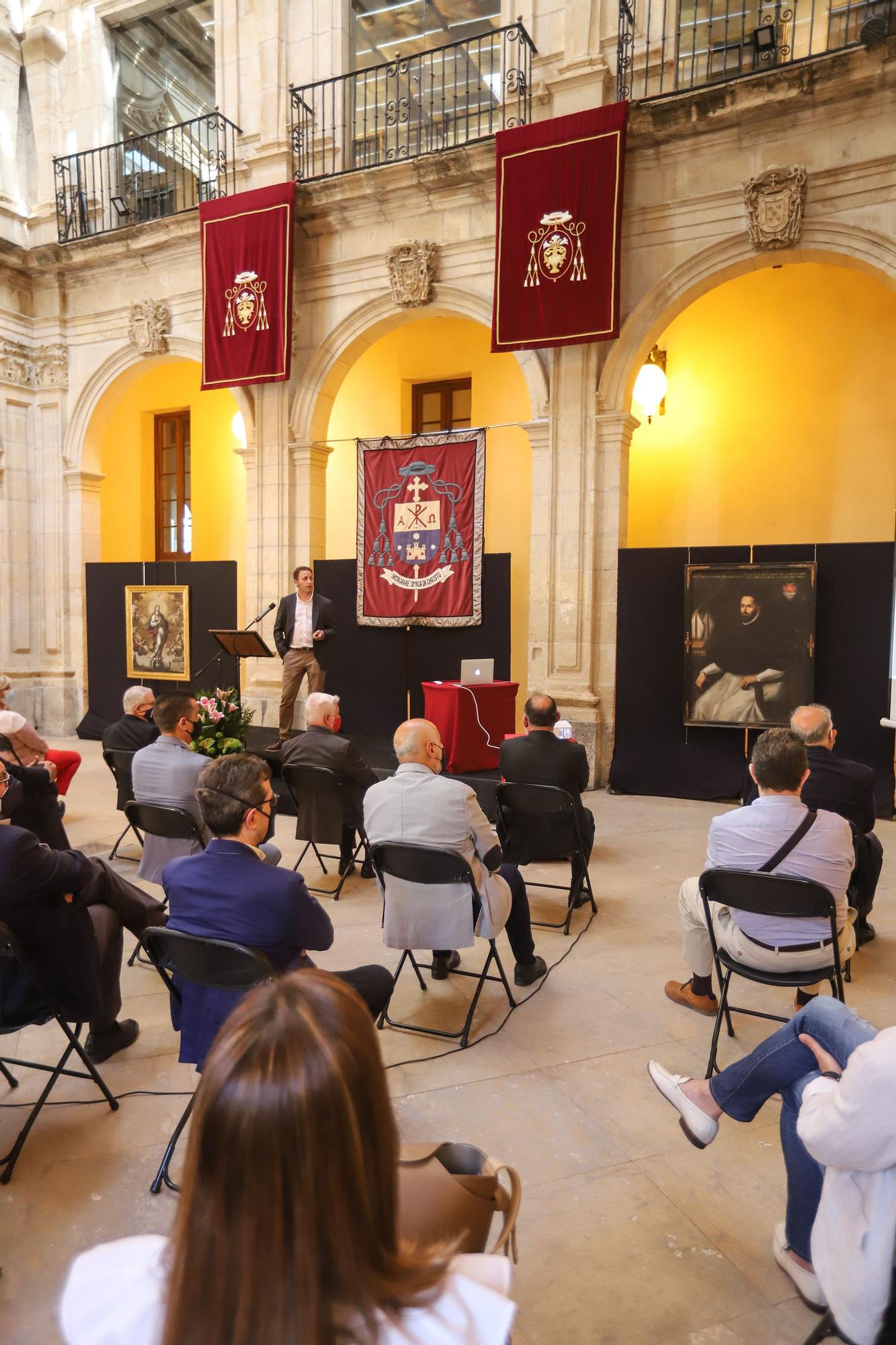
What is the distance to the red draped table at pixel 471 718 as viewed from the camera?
7461 millimetres

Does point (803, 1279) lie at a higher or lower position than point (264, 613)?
lower

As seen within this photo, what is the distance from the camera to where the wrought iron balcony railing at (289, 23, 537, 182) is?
27.3ft

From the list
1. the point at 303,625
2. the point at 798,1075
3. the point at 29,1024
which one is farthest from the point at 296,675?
the point at 798,1075

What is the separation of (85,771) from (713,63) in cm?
938

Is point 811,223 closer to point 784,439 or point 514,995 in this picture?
point 784,439

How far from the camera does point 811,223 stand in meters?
7.31

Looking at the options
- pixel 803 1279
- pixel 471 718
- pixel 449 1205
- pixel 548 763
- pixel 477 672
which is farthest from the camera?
pixel 477 672

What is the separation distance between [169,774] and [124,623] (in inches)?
293

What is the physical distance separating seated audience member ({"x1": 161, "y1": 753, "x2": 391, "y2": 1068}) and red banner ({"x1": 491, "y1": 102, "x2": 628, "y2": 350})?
6383 millimetres

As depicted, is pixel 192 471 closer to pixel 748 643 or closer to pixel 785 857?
pixel 748 643

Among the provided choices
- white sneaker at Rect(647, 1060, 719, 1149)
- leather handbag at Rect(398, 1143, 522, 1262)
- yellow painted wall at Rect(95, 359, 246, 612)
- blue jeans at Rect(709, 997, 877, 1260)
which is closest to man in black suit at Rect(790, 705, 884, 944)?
white sneaker at Rect(647, 1060, 719, 1149)

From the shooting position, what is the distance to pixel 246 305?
370 inches

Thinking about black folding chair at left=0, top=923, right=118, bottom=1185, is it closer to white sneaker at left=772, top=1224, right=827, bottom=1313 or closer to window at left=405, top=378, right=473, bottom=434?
white sneaker at left=772, top=1224, right=827, bottom=1313

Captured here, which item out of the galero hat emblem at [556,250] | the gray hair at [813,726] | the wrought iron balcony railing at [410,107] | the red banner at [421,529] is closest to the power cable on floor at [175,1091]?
the gray hair at [813,726]
